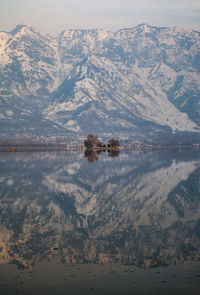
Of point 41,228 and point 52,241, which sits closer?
point 52,241

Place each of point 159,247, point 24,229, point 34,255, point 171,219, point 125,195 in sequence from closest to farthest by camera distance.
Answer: point 34,255 < point 159,247 < point 24,229 < point 171,219 < point 125,195

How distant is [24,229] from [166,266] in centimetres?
1183

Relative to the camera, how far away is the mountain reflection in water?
2975cm

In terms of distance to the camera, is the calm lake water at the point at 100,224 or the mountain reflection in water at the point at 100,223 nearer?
the calm lake water at the point at 100,224

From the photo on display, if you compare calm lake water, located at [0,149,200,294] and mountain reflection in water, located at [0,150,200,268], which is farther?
mountain reflection in water, located at [0,150,200,268]

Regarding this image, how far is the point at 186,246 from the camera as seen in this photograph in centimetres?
3159

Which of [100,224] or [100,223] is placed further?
[100,223]

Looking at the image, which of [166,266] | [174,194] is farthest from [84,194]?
[166,266]

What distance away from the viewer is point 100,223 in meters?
38.9

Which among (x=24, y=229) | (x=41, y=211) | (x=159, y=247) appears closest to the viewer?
(x=159, y=247)

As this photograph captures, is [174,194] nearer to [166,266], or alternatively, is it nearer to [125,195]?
[125,195]

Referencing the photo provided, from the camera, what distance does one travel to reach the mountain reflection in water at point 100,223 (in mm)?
29750

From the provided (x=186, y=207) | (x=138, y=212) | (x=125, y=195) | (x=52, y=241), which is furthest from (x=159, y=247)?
(x=125, y=195)

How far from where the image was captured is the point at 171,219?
4103 cm
